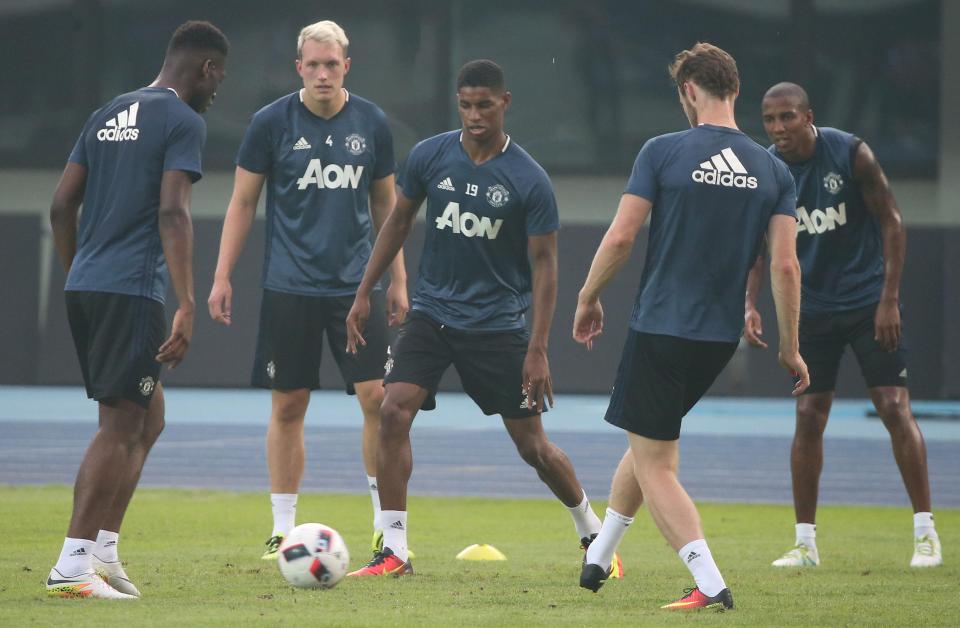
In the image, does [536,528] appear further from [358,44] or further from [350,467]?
[358,44]

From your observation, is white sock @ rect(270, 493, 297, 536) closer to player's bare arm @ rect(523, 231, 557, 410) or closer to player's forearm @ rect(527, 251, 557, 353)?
player's bare arm @ rect(523, 231, 557, 410)

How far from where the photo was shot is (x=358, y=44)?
23.2 metres

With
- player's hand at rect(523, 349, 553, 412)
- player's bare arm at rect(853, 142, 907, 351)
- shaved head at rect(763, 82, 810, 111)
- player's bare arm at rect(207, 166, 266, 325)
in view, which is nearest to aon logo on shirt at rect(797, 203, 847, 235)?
player's bare arm at rect(853, 142, 907, 351)

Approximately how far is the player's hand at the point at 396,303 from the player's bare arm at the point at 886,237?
94.8 inches

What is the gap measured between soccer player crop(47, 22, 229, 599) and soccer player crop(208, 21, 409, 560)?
1546 mm

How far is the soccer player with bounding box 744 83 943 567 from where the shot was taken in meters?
7.64

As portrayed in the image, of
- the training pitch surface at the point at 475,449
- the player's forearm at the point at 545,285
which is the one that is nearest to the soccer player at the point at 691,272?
the player's forearm at the point at 545,285

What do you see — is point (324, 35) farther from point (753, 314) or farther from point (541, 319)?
point (753, 314)

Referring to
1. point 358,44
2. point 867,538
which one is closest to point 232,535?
point 867,538

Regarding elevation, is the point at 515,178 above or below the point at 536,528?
above

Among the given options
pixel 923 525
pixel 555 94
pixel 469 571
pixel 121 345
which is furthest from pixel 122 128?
pixel 555 94

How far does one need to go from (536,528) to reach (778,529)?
1564 mm

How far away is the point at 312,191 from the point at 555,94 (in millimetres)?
15851

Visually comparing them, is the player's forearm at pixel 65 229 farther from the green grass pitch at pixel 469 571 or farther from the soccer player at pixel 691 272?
the soccer player at pixel 691 272
